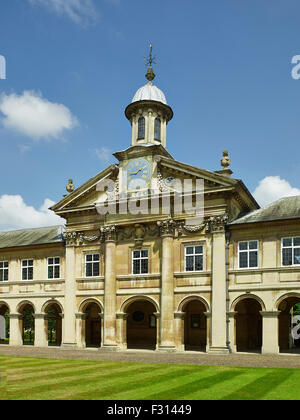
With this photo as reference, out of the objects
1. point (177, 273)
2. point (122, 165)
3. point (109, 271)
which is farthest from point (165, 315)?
point (122, 165)

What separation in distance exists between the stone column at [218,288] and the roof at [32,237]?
14.6m

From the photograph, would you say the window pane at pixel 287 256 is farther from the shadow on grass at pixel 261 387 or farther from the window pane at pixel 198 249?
the shadow on grass at pixel 261 387

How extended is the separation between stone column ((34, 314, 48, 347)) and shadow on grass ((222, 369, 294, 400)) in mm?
25878

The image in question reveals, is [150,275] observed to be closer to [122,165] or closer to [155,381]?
[122,165]

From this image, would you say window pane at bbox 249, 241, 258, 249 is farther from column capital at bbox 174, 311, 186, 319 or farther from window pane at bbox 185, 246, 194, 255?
column capital at bbox 174, 311, 186, 319

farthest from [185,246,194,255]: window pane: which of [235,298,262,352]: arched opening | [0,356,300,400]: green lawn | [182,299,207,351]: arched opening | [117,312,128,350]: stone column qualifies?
[0,356,300,400]: green lawn

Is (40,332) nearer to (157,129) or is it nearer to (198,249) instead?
(198,249)

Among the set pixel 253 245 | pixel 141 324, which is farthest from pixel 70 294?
pixel 253 245

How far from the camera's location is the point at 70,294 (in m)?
41.6

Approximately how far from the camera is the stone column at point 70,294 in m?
40.8

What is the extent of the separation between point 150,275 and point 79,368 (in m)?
15.3

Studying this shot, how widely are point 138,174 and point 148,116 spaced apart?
21.5 feet

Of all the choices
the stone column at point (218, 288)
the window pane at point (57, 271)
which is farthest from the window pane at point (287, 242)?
the window pane at point (57, 271)

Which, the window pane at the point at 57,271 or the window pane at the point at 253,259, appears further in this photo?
the window pane at the point at 57,271
